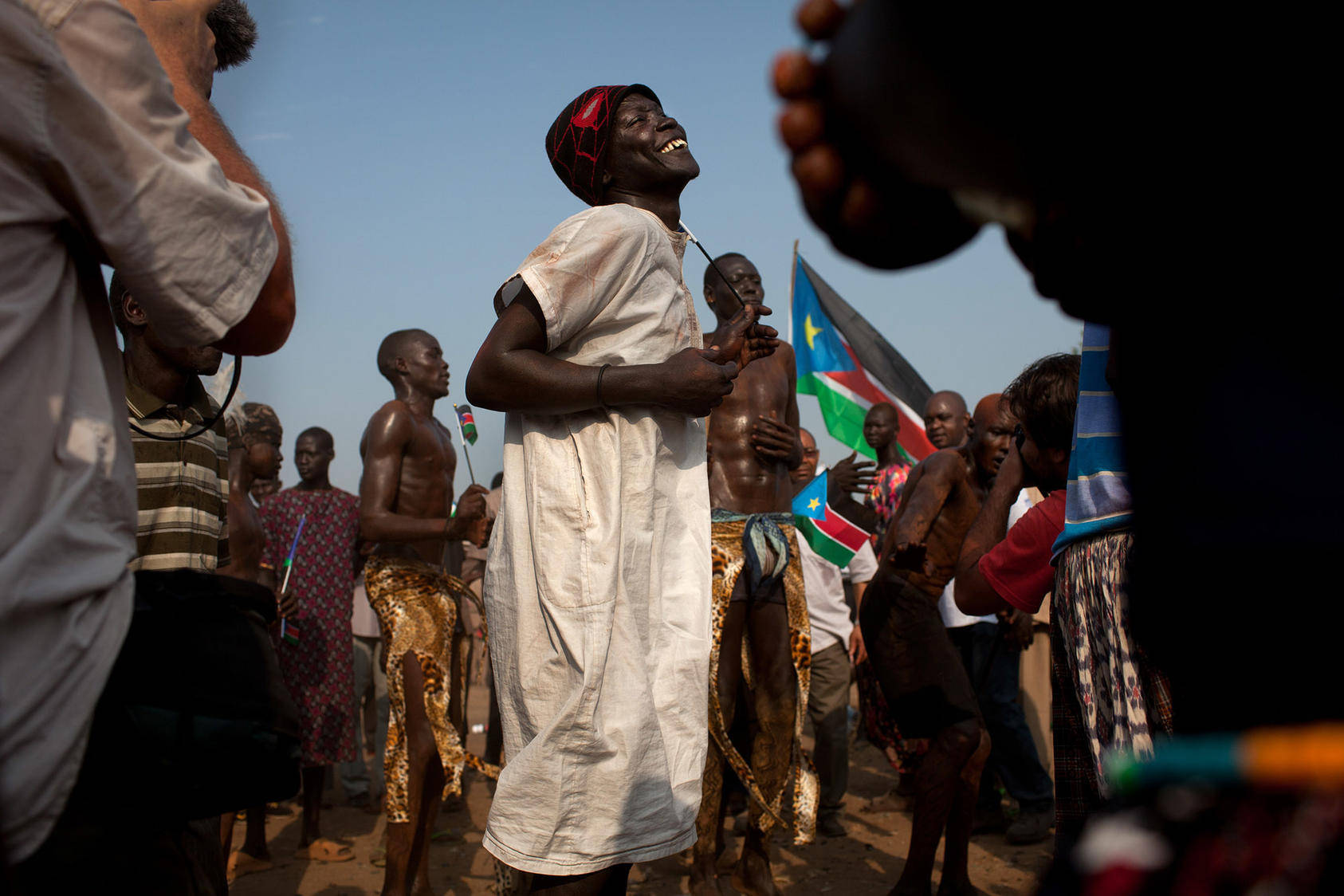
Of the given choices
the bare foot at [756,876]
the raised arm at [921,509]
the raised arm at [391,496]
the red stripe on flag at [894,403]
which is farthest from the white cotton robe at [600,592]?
the red stripe on flag at [894,403]

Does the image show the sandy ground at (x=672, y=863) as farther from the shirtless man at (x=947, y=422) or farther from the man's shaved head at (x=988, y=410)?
the shirtless man at (x=947, y=422)

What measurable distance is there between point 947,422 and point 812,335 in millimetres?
3584

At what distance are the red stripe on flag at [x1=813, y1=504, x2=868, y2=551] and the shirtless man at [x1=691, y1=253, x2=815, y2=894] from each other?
97 centimetres

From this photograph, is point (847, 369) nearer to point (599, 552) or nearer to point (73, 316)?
point (599, 552)

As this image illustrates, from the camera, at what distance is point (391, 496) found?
5.44m

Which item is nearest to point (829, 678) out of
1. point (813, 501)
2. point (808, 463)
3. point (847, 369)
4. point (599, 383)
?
point (813, 501)

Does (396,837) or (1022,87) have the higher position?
(1022,87)

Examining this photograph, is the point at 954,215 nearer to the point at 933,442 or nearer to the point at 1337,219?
the point at 1337,219

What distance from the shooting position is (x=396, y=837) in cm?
455

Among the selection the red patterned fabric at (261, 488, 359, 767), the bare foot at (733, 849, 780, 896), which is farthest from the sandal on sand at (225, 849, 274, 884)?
the bare foot at (733, 849, 780, 896)

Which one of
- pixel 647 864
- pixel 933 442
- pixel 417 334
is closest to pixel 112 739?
pixel 647 864

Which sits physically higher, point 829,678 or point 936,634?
point 936,634

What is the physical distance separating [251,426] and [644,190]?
4930 mm

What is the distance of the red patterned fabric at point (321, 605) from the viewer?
21.3 feet
